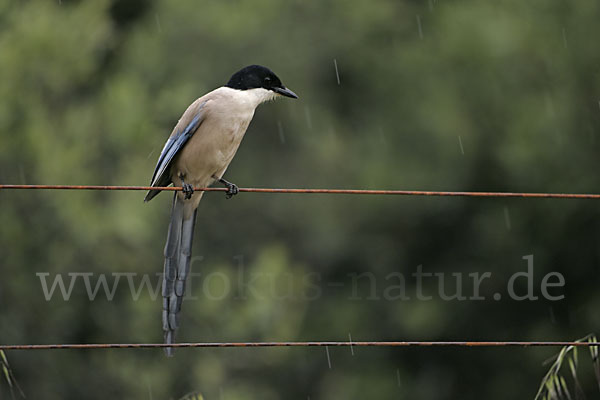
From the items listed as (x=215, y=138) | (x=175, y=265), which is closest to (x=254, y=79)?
(x=215, y=138)

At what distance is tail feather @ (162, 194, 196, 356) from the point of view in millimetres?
4711

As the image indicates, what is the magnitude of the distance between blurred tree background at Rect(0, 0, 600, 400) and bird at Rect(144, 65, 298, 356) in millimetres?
5334

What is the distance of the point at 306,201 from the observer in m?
14.6

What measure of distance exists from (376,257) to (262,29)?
155 inches

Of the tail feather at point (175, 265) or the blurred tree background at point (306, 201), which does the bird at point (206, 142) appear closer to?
the tail feather at point (175, 265)

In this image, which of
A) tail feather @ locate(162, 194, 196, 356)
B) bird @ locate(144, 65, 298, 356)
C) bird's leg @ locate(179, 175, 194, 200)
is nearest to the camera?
tail feather @ locate(162, 194, 196, 356)

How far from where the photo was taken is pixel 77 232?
11.3 metres

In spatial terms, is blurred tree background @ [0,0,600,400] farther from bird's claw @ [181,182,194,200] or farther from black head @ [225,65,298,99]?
bird's claw @ [181,182,194,200]

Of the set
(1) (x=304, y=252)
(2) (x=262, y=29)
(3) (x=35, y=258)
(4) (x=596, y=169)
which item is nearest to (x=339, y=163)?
(1) (x=304, y=252)

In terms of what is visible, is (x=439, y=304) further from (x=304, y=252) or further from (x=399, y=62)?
(x=399, y=62)

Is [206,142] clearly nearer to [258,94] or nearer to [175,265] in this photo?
[258,94]

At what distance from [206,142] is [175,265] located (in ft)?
2.49

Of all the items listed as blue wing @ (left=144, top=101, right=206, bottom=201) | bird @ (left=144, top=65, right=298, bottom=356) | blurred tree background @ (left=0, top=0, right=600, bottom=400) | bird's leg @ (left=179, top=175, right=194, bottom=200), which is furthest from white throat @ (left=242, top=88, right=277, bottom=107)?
blurred tree background @ (left=0, top=0, right=600, bottom=400)

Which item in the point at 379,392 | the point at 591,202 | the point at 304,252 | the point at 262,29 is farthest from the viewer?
the point at 262,29
